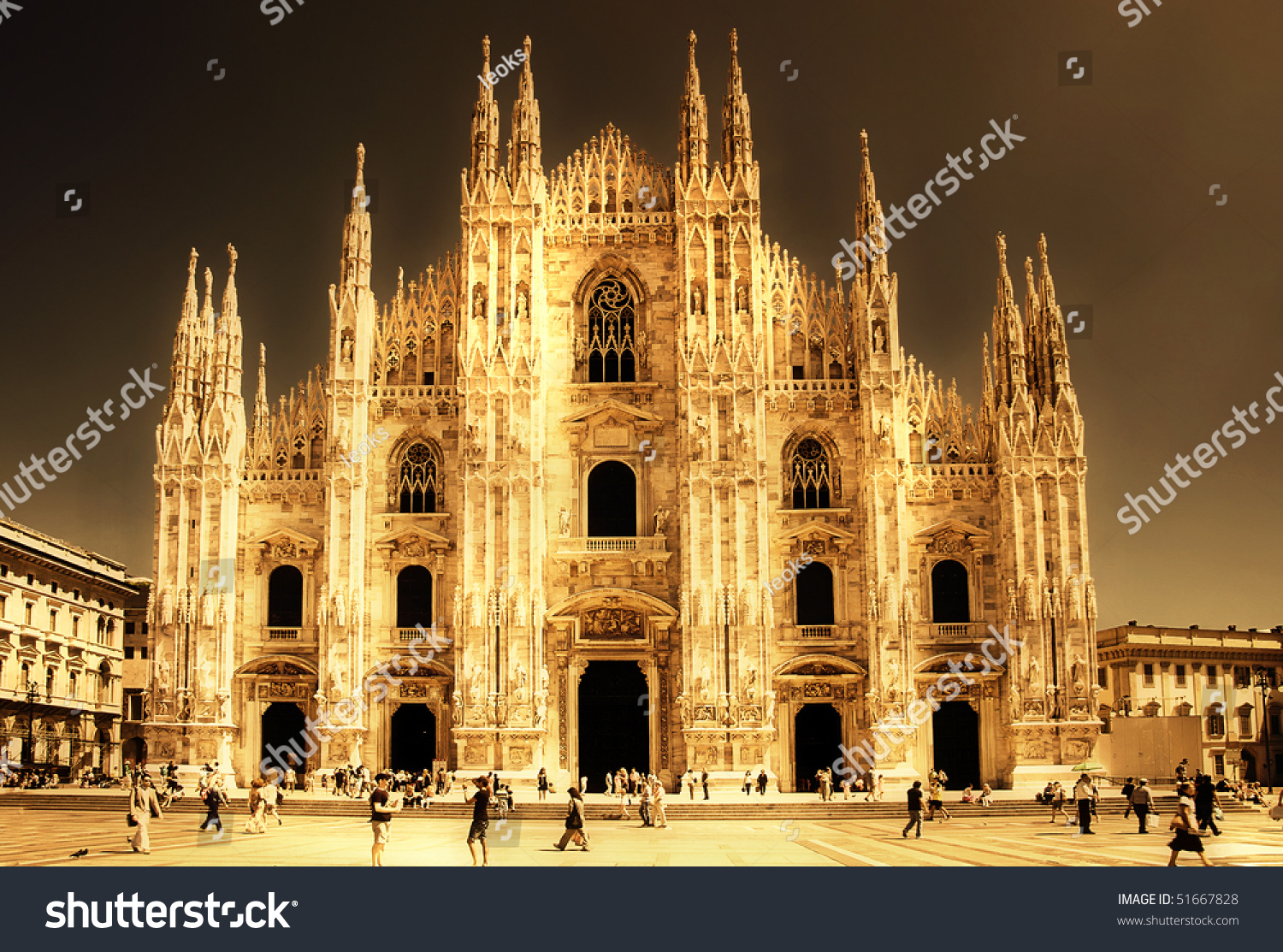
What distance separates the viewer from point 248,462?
41.9 meters

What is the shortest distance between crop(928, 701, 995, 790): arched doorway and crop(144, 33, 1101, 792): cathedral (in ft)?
0.34

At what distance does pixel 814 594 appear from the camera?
4125 centimetres

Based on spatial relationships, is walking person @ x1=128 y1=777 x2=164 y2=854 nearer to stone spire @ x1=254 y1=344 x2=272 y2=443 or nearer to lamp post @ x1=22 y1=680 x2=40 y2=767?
stone spire @ x1=254 y1=344 x2=272 y2=443

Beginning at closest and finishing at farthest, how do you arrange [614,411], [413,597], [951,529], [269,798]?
[269,798] → [951,529] → [413,597] → [614,411]

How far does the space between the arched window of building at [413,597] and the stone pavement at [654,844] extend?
31.0ft

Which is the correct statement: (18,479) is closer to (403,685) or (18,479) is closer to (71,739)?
(403,685)

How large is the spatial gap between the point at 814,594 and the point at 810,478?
11.9 ft

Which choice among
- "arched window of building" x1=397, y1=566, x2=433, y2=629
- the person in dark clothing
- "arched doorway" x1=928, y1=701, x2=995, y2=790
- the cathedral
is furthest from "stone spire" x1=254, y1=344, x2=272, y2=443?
the person in dark clothing

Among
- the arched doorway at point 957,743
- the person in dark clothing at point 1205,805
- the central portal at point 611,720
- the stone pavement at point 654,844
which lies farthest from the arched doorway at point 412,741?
the person in dark clothing at point 1205,805

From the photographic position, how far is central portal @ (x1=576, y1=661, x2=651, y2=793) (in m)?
40.5

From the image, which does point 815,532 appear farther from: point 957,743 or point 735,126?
point 735,126

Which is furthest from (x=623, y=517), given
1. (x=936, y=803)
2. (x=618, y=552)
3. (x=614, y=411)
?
(x=936, y=803)

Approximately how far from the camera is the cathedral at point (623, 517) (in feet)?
129
